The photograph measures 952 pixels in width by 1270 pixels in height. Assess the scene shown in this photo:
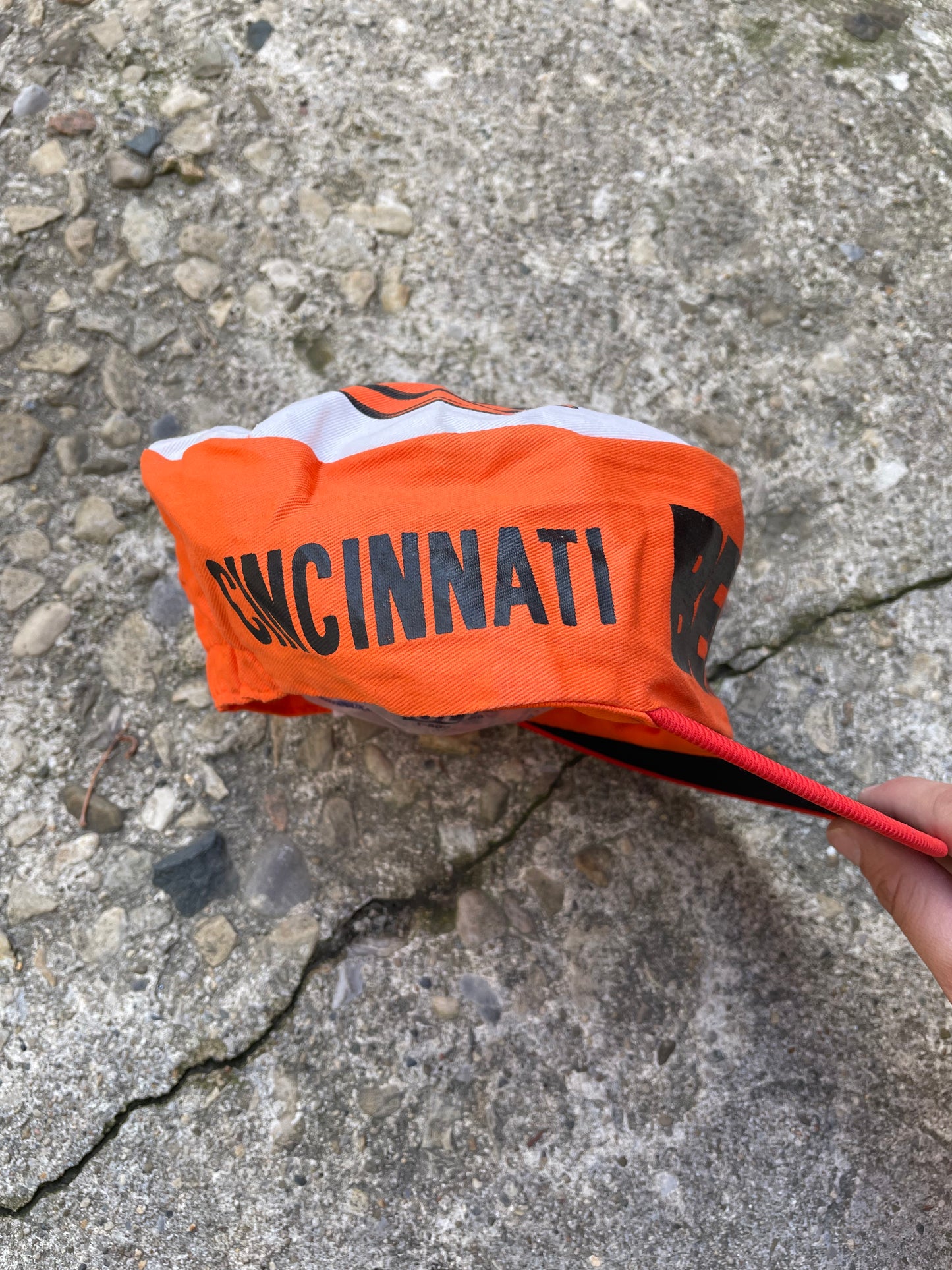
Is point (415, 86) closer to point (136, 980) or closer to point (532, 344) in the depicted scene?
point (532, 344)

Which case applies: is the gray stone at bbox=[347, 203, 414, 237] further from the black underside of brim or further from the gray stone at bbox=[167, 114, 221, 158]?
the black underside of brim

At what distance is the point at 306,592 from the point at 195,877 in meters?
0.46

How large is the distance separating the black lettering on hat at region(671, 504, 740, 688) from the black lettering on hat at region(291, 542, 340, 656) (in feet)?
1.01

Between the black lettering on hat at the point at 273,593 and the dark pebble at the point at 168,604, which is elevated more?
the black lettering on hat at the point at 273,593

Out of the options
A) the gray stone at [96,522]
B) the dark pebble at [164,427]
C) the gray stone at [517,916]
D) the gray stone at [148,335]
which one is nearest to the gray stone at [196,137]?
the gray stone at [148,335]

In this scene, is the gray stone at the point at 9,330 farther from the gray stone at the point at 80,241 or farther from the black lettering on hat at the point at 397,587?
the black lettering on hat at the point at 397,587

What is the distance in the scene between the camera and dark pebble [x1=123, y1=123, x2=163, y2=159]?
120cm

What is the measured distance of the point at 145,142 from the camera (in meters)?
1.20

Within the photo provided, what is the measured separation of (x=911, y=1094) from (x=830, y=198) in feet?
3.72

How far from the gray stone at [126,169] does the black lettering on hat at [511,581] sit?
2.66 feet

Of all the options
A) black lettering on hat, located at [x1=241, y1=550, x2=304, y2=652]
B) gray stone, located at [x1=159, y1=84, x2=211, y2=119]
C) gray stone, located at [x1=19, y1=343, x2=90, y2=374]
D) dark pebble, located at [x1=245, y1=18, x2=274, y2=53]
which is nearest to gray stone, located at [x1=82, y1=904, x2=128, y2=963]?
black lettering on hat, located at [x1=241, y1=550, x2=304, y2=652]

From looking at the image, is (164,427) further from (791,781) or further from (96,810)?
(791,781)

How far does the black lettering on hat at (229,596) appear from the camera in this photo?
0.86 metres

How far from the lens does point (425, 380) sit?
1.17 m
